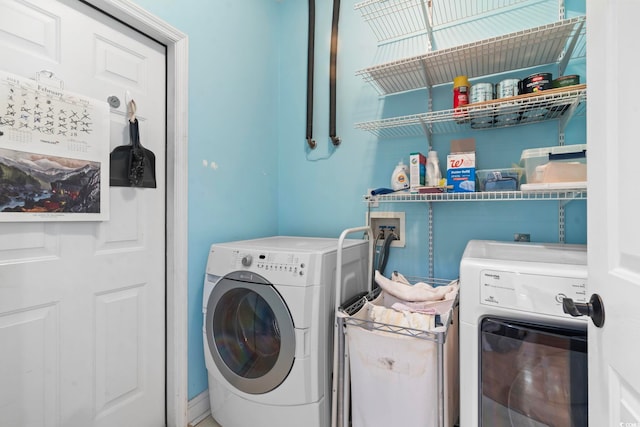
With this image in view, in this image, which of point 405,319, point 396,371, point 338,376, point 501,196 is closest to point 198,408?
point 338,376

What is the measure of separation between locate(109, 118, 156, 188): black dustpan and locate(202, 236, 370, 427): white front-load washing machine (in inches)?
19.7

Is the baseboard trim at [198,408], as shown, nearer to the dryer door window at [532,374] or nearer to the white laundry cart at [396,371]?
the white laundry cart at [396,371]

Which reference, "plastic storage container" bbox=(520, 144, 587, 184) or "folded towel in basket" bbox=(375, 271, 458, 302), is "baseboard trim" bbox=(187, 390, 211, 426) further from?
"plastic storage container" bbox=(520, 144, 587, 184)

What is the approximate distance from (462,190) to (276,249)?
93 centimetres

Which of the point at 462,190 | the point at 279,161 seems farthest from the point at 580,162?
the point at 279,161

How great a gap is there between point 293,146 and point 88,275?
1.50m

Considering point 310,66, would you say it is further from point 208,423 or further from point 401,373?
point 208,423

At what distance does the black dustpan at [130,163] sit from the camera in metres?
1.40

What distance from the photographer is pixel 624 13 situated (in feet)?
1.93

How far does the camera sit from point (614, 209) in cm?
63

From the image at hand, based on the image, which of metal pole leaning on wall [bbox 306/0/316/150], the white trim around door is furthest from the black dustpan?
metal pole leaning on wall [bbox 306/0/316/150]

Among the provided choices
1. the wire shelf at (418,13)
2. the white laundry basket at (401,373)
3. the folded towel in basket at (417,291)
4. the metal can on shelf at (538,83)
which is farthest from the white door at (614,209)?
the wire shelf at (418,13)

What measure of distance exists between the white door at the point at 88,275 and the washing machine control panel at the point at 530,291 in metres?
1.53

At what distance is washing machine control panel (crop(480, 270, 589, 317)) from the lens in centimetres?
89
